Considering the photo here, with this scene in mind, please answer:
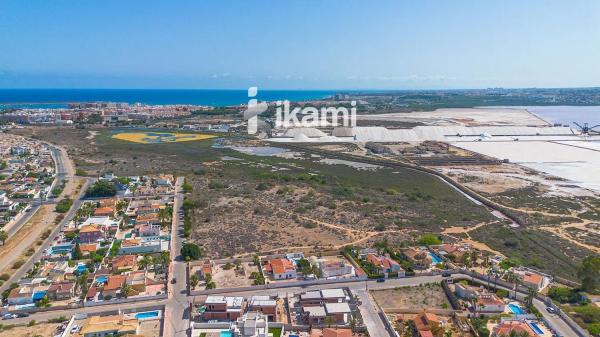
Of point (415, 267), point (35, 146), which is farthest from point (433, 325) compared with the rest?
point (35, 146)

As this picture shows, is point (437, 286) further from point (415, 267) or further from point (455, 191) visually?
point (455, 191)

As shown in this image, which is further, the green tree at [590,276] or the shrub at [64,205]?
the shrub at [64,205]

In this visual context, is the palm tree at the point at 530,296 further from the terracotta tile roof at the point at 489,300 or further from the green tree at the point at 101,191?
the green tree at the point at 101,191

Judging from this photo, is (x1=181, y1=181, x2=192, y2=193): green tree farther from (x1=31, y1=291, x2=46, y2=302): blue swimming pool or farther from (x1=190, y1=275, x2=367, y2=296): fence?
(x1=190, y1=275, x2=367, y2=296): fence

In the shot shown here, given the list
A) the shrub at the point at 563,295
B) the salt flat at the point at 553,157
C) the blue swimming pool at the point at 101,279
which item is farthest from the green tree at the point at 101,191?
the salt flat at the point at 553,157

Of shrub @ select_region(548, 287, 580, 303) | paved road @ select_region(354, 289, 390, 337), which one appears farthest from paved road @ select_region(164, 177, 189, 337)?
shrub @ select_region(548, 287, 580, 303)

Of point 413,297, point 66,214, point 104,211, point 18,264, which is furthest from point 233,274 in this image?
point 66,214
